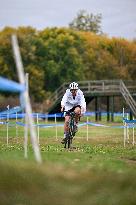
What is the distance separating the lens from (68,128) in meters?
15.7

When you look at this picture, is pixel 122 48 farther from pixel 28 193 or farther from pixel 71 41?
pixel 28 193

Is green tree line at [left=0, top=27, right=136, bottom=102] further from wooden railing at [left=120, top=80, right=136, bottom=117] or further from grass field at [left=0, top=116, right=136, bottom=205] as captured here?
grass field at [left=0, top=116, right=136, bottom=205]

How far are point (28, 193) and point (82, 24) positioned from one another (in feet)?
325

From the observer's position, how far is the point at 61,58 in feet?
249

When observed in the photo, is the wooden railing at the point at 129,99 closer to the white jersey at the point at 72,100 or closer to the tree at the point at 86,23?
the white jersey at the point at 72,100

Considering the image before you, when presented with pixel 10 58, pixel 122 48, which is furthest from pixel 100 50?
pixel 10 58

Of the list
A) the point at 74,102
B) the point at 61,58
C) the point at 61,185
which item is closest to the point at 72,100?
the point at 74,102

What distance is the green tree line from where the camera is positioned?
69875 millimetres

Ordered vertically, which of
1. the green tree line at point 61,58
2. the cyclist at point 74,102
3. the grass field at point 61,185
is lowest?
the grass field at point 61,185

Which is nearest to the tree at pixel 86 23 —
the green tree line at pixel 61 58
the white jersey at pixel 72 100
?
the green tree line at pixel 61 58

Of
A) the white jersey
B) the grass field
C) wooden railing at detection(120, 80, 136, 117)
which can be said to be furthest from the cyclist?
wooden railing at detection(120, 80, 136, 117)

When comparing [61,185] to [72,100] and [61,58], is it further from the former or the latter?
[61,58]

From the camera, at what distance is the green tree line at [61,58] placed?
229 feet

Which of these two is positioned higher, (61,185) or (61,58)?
(61,58)
